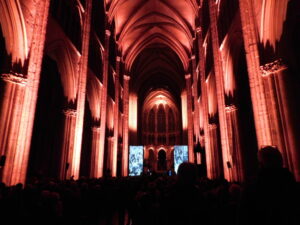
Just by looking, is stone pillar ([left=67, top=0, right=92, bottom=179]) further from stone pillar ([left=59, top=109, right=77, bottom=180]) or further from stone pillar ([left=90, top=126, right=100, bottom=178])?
stone pillar ([left=90, top=126, right=100, bottom=178])

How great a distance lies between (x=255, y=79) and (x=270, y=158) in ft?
21.4

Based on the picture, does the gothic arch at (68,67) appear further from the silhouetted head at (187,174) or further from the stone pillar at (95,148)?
the silhouetted head at (187,174)

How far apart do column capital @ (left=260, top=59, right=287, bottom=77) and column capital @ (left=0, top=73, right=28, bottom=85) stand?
323 inches

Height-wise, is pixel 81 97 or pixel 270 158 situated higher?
pixel 81 97

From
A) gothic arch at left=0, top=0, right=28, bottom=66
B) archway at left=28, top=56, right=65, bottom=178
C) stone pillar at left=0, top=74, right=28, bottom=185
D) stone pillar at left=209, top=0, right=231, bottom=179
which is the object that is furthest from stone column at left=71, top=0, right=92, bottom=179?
stone pillar at left=209, top=0, right=231, bottom=179

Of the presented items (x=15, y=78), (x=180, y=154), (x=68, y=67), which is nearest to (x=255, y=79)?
(x=15, y=78)

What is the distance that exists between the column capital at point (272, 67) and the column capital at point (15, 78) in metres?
8.20

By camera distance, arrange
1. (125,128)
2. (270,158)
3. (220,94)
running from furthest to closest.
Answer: (125,128) → (220,94) → (270,158)

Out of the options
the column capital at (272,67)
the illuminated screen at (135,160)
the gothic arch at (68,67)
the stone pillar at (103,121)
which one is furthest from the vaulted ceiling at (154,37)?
the column capital at (272,67)

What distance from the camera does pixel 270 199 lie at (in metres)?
1.52

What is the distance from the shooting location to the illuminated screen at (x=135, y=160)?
26.0 metres

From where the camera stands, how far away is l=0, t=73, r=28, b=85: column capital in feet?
23.6

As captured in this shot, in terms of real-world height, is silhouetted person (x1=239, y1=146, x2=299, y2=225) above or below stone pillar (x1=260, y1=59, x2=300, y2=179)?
below

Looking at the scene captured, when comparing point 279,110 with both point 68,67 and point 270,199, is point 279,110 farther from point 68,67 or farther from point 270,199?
point 68,67
